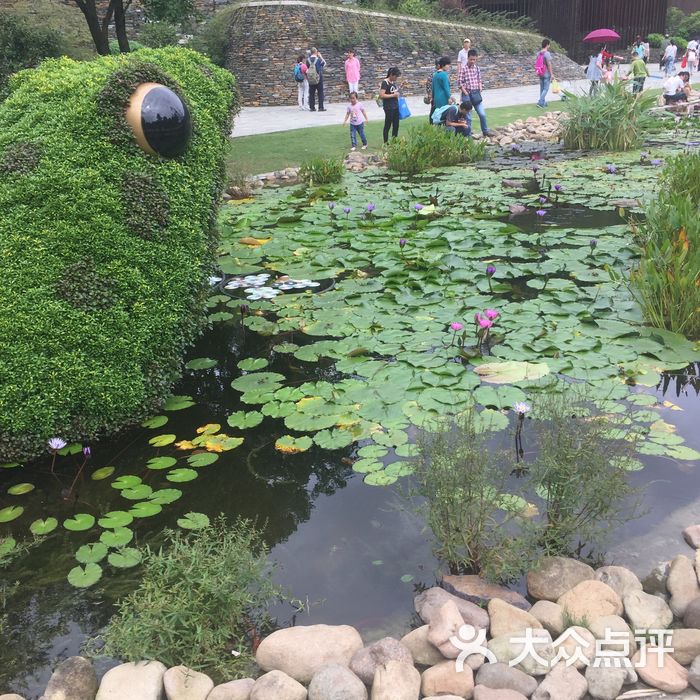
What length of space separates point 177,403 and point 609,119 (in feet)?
29.1

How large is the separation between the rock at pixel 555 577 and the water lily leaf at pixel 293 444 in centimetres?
119

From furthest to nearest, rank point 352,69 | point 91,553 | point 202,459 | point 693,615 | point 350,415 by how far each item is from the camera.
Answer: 1. point 352,69
2. point 350,415
3. point 202,459
4. point 91,553
5. point 693,615

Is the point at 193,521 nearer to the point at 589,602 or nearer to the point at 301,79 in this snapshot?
the point at 589,602

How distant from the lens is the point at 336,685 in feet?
6.33

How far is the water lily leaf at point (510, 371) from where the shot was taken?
352cm

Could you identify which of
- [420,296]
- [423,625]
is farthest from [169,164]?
[423,625]

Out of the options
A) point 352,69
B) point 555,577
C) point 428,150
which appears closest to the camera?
point 555,577

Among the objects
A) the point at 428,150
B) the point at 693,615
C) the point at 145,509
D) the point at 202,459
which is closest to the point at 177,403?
the point at 202,459

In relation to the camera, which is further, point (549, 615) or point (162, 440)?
point (162, 440)

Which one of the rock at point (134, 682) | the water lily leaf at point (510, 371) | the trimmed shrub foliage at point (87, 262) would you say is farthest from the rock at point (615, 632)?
the trimmed shrub foliage at point (87, 262)

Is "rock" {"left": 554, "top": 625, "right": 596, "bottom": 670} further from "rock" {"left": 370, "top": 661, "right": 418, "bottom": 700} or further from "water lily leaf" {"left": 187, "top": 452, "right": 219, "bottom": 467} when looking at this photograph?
"water lily leaf" {"left": 187, "top": 452, "right": 219, "bottom": 467}

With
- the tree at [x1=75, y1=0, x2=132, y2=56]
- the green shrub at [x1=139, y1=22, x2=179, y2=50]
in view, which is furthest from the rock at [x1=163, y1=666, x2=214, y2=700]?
the green shrub at [x1=139, y1=22, x2=179, y2=50]

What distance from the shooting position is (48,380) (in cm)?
300

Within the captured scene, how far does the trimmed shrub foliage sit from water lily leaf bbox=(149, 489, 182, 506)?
0.51 metres
